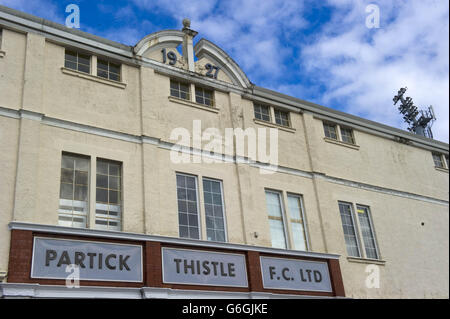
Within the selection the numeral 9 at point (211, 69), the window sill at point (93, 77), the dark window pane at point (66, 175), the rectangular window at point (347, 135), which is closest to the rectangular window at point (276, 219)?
the numeral 9 at point (211, 69)

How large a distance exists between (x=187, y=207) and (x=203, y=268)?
1.77 m

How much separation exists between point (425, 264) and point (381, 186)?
121 inches

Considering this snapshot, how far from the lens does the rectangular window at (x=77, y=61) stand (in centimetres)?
1398

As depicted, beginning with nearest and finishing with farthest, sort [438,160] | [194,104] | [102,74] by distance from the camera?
[102,74] < [194,104] < [438,160]

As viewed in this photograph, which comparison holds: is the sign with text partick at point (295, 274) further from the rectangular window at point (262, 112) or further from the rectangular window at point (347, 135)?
the rectangular window at point (347, 135)

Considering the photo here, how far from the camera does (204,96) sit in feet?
53.1

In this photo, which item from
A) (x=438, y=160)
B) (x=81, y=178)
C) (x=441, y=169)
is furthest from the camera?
(x=438, y=160)

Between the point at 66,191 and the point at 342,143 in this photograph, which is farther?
the point at 342,143

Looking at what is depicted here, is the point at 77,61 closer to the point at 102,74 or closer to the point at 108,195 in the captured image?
the point at 102,74

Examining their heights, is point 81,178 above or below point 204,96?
below

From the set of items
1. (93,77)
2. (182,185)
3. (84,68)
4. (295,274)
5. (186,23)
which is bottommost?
(295,274)

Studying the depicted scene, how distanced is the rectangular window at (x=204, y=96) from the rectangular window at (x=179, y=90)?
0.36 meters

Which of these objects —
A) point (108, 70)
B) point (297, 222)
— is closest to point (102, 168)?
point (108, 70)

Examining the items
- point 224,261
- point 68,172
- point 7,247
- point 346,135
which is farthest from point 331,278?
point 7,247
